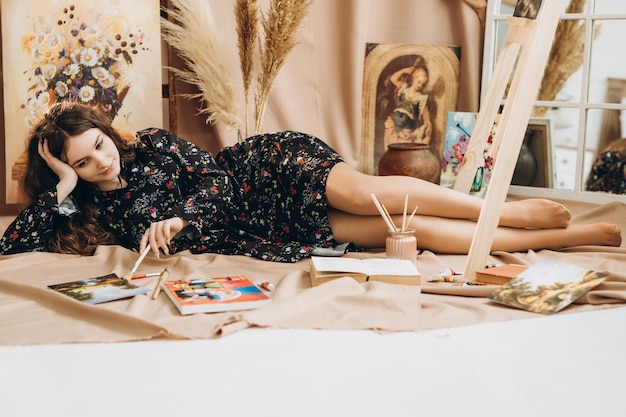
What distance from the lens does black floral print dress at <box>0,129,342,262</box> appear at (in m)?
2.75

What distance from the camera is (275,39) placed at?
3604mm

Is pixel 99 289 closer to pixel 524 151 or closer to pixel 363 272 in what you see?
pixel 363 272

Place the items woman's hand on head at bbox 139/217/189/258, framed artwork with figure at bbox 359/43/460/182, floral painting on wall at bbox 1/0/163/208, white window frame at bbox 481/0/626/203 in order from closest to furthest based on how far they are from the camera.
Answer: woman's hand on head at bbox 139/217/189/258 < floral painting on wall at bbox 1/0/163/208 < white window frame at bbox 481/0/626/203 < framed artwork with figure at bbox 359/43/460/182

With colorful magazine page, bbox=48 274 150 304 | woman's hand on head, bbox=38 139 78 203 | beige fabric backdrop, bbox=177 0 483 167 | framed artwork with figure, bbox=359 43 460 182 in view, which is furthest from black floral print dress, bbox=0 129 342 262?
framed artwork with figure, bbox=359 43 460 182

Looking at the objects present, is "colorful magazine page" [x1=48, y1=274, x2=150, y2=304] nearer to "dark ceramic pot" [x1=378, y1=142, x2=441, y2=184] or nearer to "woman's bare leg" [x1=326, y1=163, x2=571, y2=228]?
"woman's bare leg" [x1=326, y1=163, x2=571, y2=228]

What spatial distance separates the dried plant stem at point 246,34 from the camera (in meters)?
3.53

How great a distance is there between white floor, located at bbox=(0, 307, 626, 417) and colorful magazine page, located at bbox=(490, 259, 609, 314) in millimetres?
97

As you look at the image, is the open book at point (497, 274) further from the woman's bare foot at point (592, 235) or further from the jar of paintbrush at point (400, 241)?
the woman's bare foot at point (592, 235)

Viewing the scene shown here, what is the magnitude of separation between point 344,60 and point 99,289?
2310mm

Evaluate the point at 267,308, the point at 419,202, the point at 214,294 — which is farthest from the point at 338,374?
the point at 419,202

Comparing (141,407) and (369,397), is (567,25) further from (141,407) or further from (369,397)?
(141,407)

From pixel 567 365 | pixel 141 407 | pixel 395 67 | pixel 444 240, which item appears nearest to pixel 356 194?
pixel 444 240

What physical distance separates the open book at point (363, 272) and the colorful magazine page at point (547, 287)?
0.26 metres

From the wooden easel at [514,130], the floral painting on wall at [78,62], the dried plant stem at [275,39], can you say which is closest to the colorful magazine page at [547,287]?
the wooden easel at [514,130]
